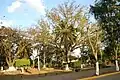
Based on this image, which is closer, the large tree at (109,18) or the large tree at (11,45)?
the large tree at (109,18)

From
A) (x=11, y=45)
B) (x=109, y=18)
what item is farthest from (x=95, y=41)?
(x=11, y=45)

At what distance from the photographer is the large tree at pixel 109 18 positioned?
33.3 metres

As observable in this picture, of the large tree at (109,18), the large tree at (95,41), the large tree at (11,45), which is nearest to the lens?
the large tree at (95,41)

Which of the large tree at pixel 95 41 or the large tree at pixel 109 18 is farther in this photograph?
the large tree at pixel 109 18

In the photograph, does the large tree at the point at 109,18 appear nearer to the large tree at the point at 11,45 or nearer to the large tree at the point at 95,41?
the large tree at the point at 95,41

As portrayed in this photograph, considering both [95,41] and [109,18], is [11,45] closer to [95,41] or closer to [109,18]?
[109,18]

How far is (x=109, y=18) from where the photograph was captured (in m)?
34.3

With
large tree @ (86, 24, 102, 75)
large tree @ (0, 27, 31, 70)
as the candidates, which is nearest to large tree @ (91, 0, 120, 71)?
large tree @ (86, 24, 102, 75)

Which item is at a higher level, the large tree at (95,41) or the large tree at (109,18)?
the large tree at (109,18)

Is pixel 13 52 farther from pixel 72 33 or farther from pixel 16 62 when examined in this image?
pixel 72 33

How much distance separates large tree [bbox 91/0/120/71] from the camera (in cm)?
3328

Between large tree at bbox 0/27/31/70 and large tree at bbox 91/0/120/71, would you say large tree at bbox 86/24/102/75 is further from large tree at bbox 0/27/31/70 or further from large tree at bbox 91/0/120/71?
large tree at bbox 0/27/31/70

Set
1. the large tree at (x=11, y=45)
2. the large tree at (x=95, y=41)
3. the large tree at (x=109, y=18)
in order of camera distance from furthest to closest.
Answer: the large tree at (x=11, y=45)
the large tree at (x=109, y=18)
the large tree at (x=95, y=41)

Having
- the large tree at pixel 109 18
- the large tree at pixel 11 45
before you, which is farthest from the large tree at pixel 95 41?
the large tree at pixel 11 45
